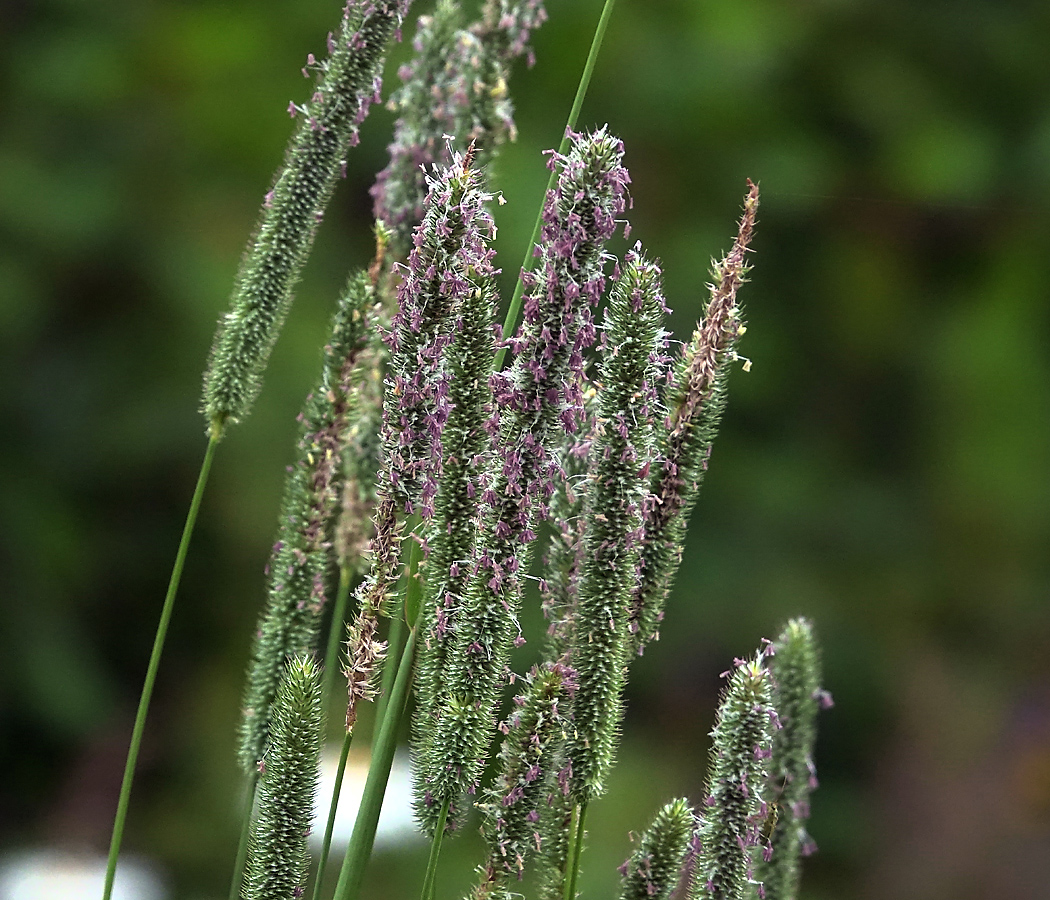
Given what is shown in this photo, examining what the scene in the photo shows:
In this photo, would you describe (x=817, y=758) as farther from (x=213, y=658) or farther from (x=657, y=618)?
(x=657, y=618)

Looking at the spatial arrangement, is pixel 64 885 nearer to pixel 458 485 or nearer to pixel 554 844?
pixel 554 844

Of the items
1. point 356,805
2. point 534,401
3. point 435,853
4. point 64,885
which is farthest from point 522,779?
point 64,885

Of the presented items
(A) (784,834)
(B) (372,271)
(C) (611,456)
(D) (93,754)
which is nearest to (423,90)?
(B) (372,271)

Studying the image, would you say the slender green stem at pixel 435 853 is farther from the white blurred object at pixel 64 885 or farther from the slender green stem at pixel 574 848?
the white blurred object at pixel 64 885

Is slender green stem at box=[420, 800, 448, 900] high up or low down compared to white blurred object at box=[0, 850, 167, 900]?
down

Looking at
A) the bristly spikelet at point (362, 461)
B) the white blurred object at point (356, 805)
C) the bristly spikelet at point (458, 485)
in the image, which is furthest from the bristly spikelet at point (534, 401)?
the white blurred object at point (356, 805)

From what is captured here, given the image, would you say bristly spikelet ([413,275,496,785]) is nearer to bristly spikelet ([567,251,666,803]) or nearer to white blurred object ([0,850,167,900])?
bristly spikelet ([567,251,666,803])

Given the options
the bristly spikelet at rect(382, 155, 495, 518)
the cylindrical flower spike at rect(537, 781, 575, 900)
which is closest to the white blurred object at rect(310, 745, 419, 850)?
the cylindrical flower spike at rect(537, 781, 575, 900)
